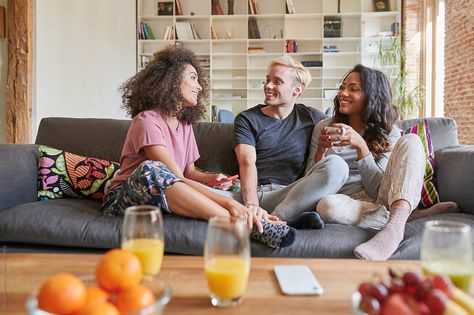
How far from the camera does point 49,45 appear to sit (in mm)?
4039

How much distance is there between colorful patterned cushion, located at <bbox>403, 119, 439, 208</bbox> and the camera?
211 centimetres

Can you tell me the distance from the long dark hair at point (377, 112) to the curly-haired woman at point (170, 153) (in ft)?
2.28

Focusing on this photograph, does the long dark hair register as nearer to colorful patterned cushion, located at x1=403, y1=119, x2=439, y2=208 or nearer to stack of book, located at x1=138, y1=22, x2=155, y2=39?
colorful patterned cushion, located at x1=403, y1=119, x2=439, y2=208

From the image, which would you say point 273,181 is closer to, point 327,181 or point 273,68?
point 327,181

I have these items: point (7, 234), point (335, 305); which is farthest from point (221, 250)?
point (7, 234)

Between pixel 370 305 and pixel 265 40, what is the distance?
6.37 metres

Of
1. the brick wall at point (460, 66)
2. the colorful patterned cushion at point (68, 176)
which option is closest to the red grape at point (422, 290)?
the colorful patterned cushion at point (68, 176)

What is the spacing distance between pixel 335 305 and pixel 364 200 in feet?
4.07

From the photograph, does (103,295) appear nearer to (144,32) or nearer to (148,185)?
(148,185)

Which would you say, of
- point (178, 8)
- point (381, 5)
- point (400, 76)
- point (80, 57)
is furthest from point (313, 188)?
point (178, 8)

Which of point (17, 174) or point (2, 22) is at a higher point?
point (2, 22)

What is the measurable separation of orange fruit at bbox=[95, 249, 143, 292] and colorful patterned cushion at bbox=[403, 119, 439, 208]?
171 cm

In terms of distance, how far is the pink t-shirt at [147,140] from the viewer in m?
1.98

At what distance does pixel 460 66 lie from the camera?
5078mm
